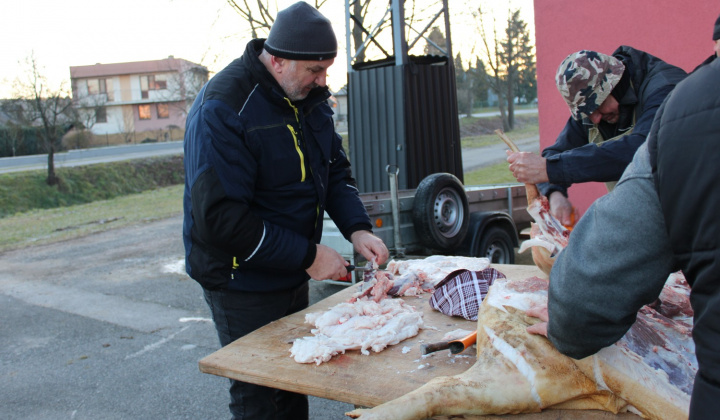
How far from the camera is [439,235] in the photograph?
6.34 meters

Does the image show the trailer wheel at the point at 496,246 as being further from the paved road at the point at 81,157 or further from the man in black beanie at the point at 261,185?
the paved road at the point at 81,157

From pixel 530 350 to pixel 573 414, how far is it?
0.72 ft

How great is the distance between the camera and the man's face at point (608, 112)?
3.06 meters

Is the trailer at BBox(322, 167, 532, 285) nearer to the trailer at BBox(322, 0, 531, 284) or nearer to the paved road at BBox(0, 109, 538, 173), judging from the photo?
the trailer at BBox(322, 0, 531, 284)

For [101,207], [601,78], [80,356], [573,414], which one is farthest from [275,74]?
[101,207]

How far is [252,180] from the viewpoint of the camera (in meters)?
2.48

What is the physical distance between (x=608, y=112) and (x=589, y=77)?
0.93ft

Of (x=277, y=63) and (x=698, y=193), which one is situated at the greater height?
(x=277, y=63)

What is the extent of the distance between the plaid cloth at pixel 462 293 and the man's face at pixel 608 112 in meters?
1.10

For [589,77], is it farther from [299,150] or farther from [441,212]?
[441,212]

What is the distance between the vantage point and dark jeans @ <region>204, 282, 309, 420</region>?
253 cm

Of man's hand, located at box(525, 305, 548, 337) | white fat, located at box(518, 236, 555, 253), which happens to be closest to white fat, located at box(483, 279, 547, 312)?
man's hand, located at box(525, 305, 548, 337)

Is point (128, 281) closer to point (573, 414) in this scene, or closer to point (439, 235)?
point (439, 235)

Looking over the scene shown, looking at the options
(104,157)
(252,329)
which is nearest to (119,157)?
(104,157)
